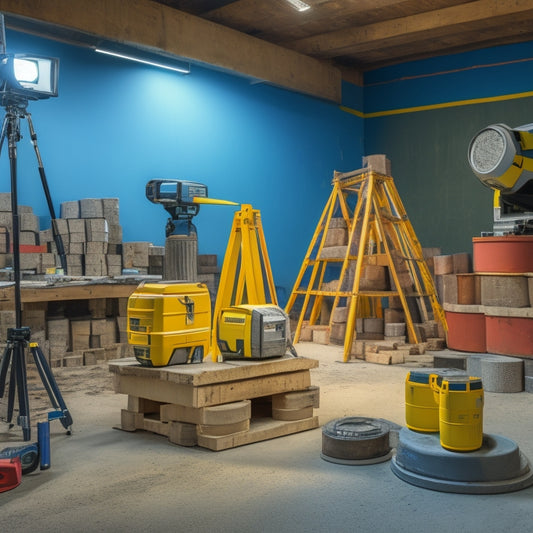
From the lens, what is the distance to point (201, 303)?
463 cm

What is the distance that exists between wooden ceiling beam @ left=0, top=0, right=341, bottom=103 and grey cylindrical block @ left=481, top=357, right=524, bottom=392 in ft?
18.8

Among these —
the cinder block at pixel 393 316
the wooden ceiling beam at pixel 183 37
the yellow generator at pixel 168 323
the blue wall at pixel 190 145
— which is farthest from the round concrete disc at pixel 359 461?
the wooden ceiling beam at pixel 183 37

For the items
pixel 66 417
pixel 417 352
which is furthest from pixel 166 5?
pixel 66 417

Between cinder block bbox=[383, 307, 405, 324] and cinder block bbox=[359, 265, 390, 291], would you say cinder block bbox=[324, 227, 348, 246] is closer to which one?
cinder block bbox=[359, 265, 390, 291]

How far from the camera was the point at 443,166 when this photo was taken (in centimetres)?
1144

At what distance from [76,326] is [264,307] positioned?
3.53 metres

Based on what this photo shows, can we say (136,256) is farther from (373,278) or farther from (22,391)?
(22,391)

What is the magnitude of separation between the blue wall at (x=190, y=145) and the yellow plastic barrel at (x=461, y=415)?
575cm

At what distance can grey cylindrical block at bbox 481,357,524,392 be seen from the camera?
235 inches

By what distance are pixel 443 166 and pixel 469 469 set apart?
8721 millimetres

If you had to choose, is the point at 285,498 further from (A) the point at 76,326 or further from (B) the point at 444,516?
(A) the point at 76,326

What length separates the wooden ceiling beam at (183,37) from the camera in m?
7.66

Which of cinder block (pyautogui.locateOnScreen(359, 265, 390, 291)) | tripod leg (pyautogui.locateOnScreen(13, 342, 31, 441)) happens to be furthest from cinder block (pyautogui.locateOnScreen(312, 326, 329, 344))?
tripod leg (pyautogui.locateOnScreen(13, 342, 31, 441))

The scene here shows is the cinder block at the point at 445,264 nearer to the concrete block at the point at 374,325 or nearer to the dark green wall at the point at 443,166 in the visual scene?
the concrete block at the point at 374,325
